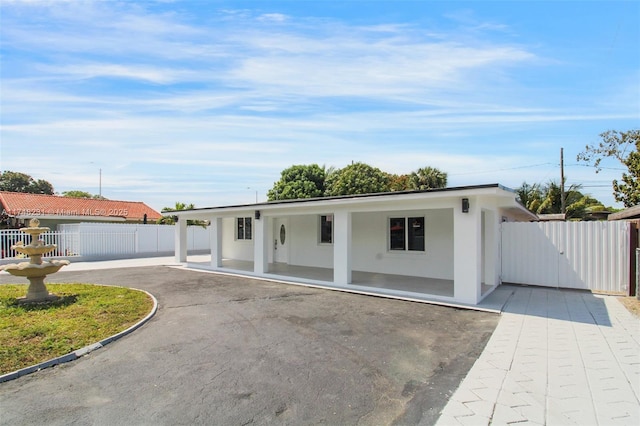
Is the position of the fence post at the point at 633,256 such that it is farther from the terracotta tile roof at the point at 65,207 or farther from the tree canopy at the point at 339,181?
the terracotta tile roof at the point at 65,207

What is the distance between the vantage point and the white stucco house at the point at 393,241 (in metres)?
8.05

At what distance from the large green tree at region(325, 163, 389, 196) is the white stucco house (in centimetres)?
1695

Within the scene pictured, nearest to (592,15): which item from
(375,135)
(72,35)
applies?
(375,135)

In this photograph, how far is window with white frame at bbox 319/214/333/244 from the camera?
1417 cm

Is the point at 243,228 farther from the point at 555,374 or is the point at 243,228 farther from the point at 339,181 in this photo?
the point at 339,181

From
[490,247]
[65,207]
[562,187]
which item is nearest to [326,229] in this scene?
[490,247]

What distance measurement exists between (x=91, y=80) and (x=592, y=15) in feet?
40.9

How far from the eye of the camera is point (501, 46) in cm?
888

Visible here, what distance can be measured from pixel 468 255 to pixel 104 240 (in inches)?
745

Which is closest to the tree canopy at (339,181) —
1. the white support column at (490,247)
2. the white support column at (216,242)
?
the white support column at (216,242)

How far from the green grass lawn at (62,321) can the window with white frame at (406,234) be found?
790cm

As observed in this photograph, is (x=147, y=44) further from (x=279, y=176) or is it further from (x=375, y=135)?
(x=279, y=176)

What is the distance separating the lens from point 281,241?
639 inches

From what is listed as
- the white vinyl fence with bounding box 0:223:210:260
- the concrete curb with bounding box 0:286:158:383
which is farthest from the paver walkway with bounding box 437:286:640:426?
the white vinyl fence with bounding box 0:223:210:260
